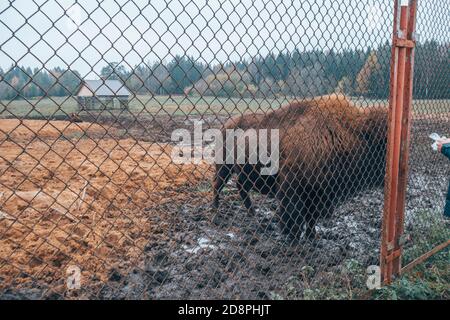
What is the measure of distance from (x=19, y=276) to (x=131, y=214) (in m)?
1.85

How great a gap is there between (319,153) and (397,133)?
133 centimetres

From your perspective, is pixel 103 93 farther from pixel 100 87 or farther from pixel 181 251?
pixel 100 87

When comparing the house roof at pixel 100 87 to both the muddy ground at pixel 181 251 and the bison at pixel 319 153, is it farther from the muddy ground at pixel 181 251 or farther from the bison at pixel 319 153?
the bison at pixel 319 153

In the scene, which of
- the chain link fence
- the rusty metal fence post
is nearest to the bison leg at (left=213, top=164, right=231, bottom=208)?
the chain link fence

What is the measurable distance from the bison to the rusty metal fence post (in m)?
1.05

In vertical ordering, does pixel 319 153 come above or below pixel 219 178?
above

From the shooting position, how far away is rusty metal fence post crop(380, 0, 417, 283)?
2742 mm

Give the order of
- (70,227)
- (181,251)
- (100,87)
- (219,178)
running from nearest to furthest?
(100,87) < (181,251) < (70,227) < (219,178)

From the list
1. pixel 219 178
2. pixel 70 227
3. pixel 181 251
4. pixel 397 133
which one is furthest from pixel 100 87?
pixel 219 178

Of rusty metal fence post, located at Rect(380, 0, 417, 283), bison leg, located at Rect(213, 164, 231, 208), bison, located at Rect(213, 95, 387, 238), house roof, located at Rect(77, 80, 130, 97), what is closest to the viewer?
house roof, located at Rect(77, 80, 130, 97)

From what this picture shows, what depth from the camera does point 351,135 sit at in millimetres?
4254

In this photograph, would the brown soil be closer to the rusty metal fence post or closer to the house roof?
the house roof

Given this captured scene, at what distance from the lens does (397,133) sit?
2865 millimetres
